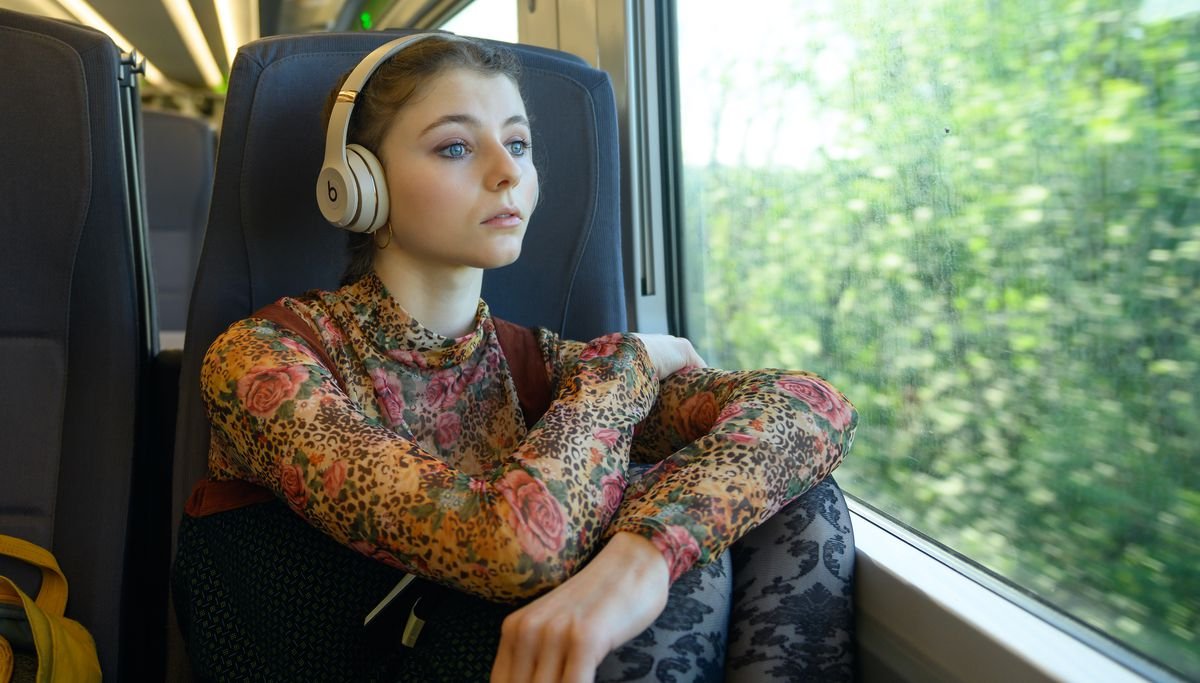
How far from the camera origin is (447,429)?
1.18m

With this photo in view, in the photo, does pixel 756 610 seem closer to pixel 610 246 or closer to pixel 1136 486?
pixel 1136 486

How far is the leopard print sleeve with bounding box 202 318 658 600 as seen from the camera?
34.3 inches

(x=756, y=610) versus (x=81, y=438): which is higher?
(x=81, y=438)

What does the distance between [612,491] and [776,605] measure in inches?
8.7

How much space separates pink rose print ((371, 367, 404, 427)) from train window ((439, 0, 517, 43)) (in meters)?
1.56

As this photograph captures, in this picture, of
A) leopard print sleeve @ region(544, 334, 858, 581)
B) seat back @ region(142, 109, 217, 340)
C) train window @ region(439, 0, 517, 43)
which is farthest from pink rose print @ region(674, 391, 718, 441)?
seat back @ region(142, 109, 217, 340)

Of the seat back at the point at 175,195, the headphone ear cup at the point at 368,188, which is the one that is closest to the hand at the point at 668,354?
the headphone ear cup at the point at 368,188

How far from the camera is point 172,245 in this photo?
375 cm

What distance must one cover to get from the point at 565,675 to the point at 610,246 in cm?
90

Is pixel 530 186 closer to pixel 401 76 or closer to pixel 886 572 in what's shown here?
pixel 401 76

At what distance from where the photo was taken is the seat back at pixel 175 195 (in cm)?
347

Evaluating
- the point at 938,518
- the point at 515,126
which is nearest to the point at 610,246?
the point at 515,126

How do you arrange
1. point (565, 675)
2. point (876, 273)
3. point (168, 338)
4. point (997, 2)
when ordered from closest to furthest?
1. point (565, 675)
2. point (997, 2)
3. point (876, 273)
4. point (168, 338)

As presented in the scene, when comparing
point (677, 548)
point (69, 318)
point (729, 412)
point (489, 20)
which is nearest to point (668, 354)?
point (729, 412)
